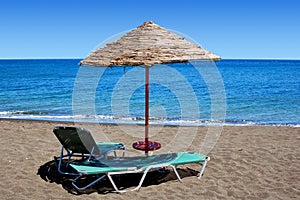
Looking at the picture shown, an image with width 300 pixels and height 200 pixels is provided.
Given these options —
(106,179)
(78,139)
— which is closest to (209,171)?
(106,179)

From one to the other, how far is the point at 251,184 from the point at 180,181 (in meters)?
1.04

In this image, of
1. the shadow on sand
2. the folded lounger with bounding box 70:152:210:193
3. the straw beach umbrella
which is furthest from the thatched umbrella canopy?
the shadow on sand

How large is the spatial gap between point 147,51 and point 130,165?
167cm

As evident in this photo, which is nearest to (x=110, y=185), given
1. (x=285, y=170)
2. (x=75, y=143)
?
(x=75, y=143)

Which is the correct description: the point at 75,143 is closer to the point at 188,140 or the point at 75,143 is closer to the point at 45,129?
the point at 188,140

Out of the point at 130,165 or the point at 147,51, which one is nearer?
the point at 147,51

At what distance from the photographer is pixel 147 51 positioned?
5305 mm

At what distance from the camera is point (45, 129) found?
9852 millimetres

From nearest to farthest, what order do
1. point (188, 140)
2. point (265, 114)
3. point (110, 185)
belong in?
point (110, 185) < point (188, 140) < point (265, 114)

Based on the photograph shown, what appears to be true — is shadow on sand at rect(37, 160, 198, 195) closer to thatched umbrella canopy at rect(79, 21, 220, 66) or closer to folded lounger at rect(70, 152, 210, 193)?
folded lounger at rect(70, 152, 210, 193)

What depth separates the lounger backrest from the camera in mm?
5293

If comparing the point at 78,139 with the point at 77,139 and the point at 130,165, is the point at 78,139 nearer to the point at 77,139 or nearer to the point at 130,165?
the point at 77,139

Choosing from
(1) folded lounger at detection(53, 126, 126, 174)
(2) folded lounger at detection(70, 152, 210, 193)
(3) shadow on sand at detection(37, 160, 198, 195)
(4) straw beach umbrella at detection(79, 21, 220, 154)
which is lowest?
(3) shadow on sand at detection(37, 160, 198, 195)

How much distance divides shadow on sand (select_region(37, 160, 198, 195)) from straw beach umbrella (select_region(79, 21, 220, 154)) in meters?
0.47
